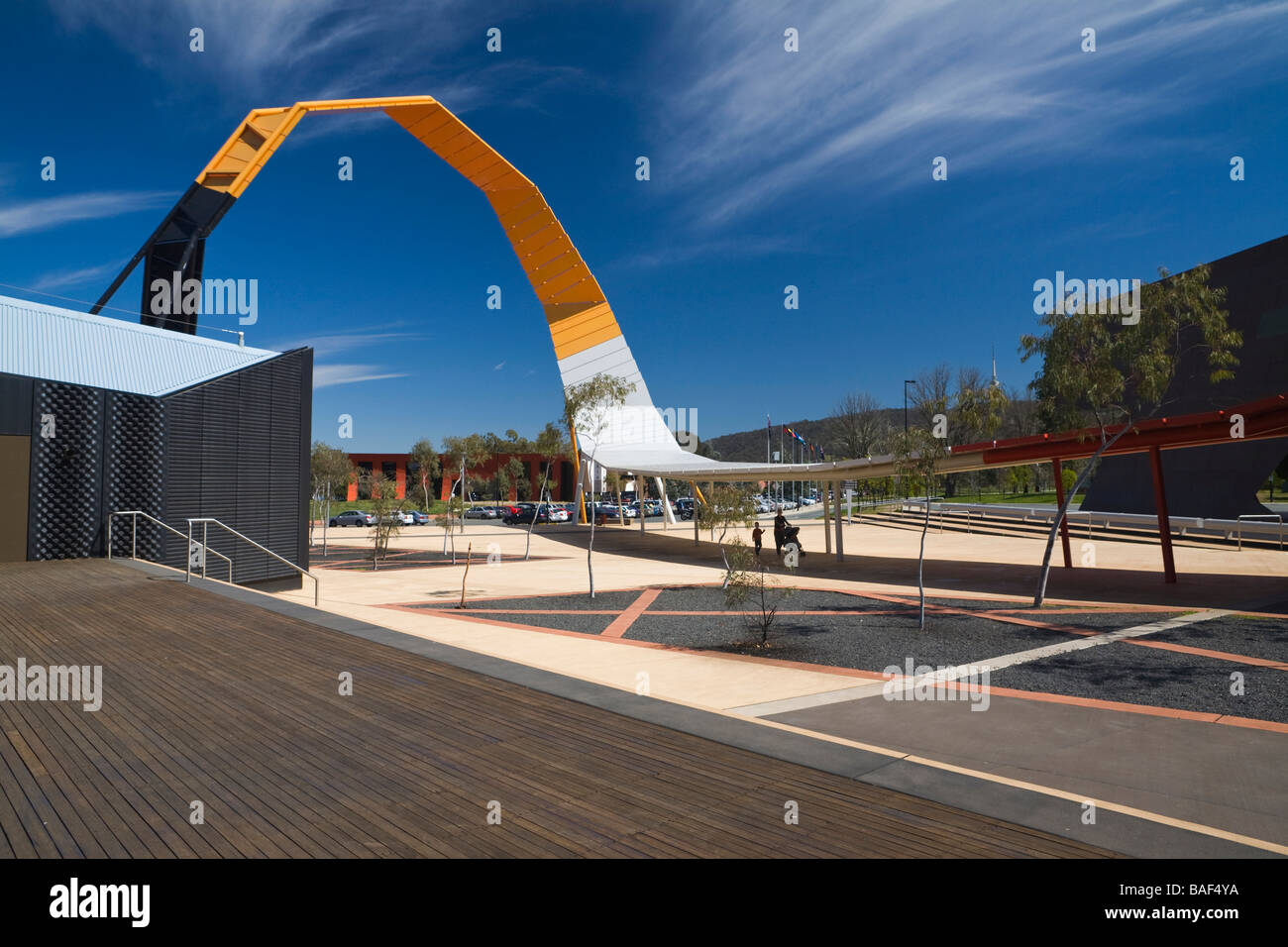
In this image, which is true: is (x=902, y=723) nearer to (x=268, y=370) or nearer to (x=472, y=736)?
(x=472, y=736)

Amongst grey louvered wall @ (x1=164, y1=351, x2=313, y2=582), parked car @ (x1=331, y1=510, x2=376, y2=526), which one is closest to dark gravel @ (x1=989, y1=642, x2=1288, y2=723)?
grey louvered wall @ (x1=164, y1=351, x2=313, y2=582)

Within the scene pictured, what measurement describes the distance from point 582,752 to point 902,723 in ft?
11.6

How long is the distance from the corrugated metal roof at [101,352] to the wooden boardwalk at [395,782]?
11.2m

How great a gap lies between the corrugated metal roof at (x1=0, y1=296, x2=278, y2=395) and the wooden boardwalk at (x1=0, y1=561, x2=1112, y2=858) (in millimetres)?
11212

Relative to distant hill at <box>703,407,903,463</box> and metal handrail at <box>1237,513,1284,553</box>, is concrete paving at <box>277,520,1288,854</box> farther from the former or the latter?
distant hill at <box>703,407,903,463</box>

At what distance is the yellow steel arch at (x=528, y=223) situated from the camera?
32719mm

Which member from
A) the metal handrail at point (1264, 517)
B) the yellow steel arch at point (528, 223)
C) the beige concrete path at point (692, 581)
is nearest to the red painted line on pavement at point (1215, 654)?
the beige concrete path at point (692, 581)

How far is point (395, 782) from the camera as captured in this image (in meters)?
4.65

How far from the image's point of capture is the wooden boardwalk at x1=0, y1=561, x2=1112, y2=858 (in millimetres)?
3846

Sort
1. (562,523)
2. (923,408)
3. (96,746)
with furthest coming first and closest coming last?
1. (562,523)
2. (923,408)
3. (96,746)

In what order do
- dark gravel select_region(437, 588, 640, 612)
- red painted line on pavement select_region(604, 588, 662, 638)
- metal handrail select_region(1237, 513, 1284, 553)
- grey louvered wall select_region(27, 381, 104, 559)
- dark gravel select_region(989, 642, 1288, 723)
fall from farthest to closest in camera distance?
metal handrail select_region(1237, 513, 1284, 553), dark gravel select_region(437, 588, 640, 612), grey louvered wall select_region(27, 381, 104, 559), red painted line on pavement select_region(604, 588, 662, 638), dark gravel select_region(989, 642, 1288, 723)

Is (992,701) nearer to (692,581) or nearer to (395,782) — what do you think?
(395,782)
